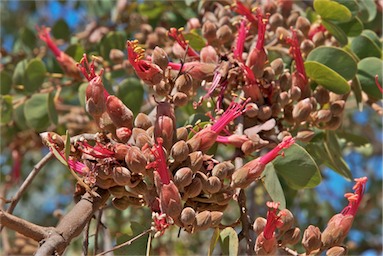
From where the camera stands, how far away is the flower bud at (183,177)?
1124 mm

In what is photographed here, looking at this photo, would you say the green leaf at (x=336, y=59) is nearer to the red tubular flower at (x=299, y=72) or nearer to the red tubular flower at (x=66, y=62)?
the red tubular flower at (x=299, y=72)

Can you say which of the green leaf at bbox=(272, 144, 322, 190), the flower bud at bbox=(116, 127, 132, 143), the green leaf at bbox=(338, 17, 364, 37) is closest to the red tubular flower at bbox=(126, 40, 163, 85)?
the flower bud at bbox=(116, 127, 132, 143)

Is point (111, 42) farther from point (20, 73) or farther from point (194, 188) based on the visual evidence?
point (194, 188)

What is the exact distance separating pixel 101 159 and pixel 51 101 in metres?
0.84

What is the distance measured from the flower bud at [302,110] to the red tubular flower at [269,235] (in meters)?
0.31

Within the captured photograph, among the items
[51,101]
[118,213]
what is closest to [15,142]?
[118,213]

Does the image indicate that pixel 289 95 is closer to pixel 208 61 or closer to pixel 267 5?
pixel 208 61

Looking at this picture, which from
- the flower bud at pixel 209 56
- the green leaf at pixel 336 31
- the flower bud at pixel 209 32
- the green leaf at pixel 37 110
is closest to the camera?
the flower bud at pixel 209 56

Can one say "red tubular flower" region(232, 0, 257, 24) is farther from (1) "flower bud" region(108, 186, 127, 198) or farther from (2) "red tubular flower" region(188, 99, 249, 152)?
(1) "flower bud" region(108, 186, 127, 198)

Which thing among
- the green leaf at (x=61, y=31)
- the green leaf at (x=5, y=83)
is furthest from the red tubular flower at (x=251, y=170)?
the green leaf at (x=61, y=31)

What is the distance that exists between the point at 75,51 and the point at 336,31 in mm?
833

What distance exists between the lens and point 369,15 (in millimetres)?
1895

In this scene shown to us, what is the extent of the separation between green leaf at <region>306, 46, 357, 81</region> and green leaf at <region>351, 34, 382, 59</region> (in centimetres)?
18

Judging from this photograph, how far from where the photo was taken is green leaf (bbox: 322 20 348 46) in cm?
169
